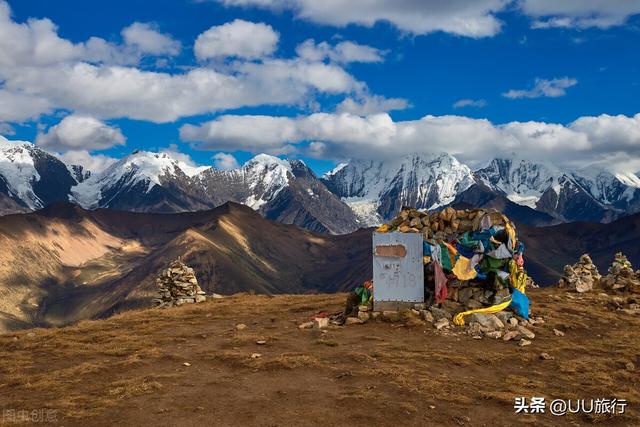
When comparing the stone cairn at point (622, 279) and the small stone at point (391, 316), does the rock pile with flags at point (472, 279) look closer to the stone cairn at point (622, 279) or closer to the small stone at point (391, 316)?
the small stone at point (391, 316)

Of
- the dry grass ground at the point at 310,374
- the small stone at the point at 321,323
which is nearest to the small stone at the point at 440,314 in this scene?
the dry grass ground at the point at 310,374

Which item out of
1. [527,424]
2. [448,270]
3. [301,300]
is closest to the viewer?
[527,424]

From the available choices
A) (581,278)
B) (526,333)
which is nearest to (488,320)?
(526,333)

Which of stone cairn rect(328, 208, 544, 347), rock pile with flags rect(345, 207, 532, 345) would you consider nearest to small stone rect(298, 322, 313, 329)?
stone cairn rect(328, 208, 544, 347)

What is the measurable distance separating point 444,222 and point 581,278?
25917 millimetres

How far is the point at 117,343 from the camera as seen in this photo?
102 feet

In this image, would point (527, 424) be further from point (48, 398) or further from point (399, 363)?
point (48, 398)

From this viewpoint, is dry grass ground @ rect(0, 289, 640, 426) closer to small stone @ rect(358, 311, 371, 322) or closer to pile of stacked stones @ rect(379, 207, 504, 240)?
small stone @ rect(358, 311, 371, 322)

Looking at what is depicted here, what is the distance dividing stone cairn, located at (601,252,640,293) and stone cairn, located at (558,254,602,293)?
1533 millimetres

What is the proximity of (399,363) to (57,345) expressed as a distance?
19733 millimetres

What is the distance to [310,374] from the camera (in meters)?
23.8

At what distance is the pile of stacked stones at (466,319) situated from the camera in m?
31.8

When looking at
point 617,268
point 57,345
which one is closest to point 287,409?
point 57,345

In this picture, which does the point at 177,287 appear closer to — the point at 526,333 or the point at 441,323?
the point at 441,323
